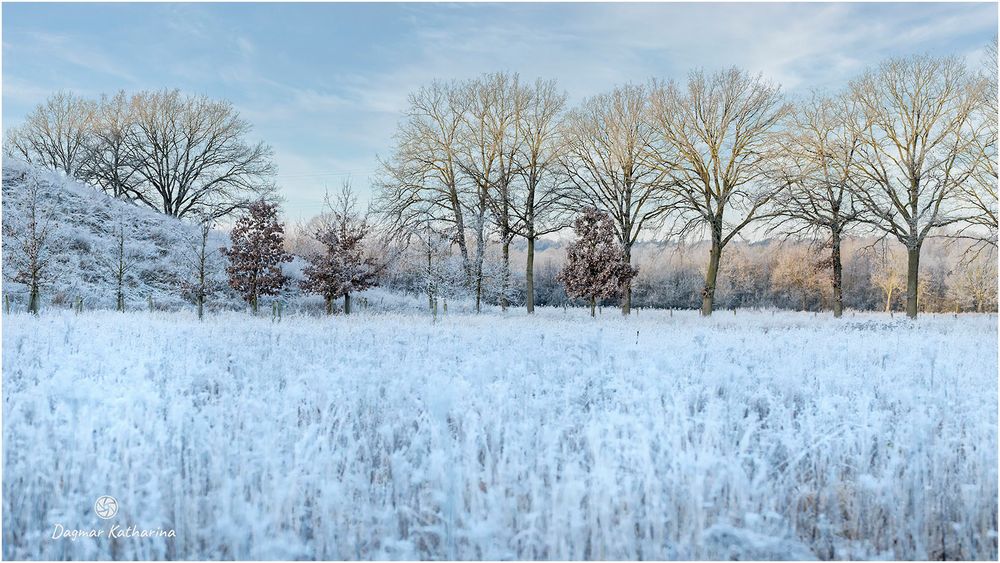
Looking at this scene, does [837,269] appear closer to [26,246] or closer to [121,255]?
[121,255]

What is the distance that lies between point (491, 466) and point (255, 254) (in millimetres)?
21643

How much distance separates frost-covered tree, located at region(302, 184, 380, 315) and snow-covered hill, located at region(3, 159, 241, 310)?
561 cm

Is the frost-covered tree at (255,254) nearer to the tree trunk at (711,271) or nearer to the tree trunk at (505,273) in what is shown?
the tree trunk at (505,273)

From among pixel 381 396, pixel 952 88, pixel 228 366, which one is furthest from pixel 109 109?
pixel 952 88

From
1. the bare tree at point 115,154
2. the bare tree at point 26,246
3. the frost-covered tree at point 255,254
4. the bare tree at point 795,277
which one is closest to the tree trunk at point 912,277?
the frost-covered tree at point 255,254

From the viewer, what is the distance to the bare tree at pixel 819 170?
23781mm

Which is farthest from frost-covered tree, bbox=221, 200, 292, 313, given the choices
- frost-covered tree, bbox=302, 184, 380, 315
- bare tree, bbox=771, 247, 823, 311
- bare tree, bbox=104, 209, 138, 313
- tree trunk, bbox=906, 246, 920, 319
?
bare tree, bbox=771, 247, 823, 311

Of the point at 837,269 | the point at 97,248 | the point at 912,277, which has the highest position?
the point at 97,248

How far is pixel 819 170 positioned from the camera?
25.3 metres

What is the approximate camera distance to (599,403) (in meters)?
6.52

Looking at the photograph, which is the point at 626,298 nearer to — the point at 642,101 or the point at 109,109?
the point at 642,101

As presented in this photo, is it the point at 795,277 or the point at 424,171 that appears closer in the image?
the point at 424,171

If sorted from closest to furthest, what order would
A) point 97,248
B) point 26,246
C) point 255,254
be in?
1. point 26,246
2. point 255,254
3. point 97,248

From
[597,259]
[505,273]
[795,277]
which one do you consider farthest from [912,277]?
[795,277]
